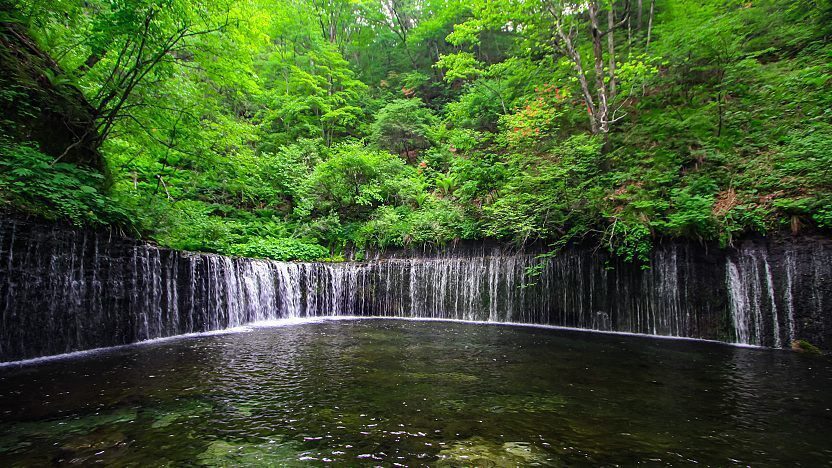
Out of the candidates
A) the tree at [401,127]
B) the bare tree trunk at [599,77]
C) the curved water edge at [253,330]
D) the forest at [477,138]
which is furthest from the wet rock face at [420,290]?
the tree at [401,127]

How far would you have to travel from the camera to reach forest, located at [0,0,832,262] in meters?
6.96

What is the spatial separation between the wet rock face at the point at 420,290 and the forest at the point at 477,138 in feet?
1.86

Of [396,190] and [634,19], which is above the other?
[634,19]

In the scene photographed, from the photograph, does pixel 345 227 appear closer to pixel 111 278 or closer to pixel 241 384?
pixel 111 278

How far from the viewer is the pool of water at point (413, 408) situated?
9.10ft

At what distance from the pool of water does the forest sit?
354 cm

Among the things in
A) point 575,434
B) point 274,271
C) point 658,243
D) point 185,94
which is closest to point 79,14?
point 185,94

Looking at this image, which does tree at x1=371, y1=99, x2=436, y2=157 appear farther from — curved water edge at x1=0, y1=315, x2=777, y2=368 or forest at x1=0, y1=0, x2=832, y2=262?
curved water edge at x1=0, y1=315, x2=777, y2=368

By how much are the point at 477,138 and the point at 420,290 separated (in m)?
7.40

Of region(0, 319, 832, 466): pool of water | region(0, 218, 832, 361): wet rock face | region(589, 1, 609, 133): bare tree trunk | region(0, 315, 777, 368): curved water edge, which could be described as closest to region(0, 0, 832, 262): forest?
region(589, 1, 609, 133): bare tree trunk

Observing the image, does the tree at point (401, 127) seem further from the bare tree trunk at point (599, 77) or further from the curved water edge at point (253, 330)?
the curved water edge at point (253, 330)

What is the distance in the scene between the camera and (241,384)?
4.51 metres

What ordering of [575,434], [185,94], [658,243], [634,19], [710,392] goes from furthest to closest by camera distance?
[634,19]
[658,243]
[185,94]
[710,392]
[575,434]

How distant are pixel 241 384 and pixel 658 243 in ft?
32.8
